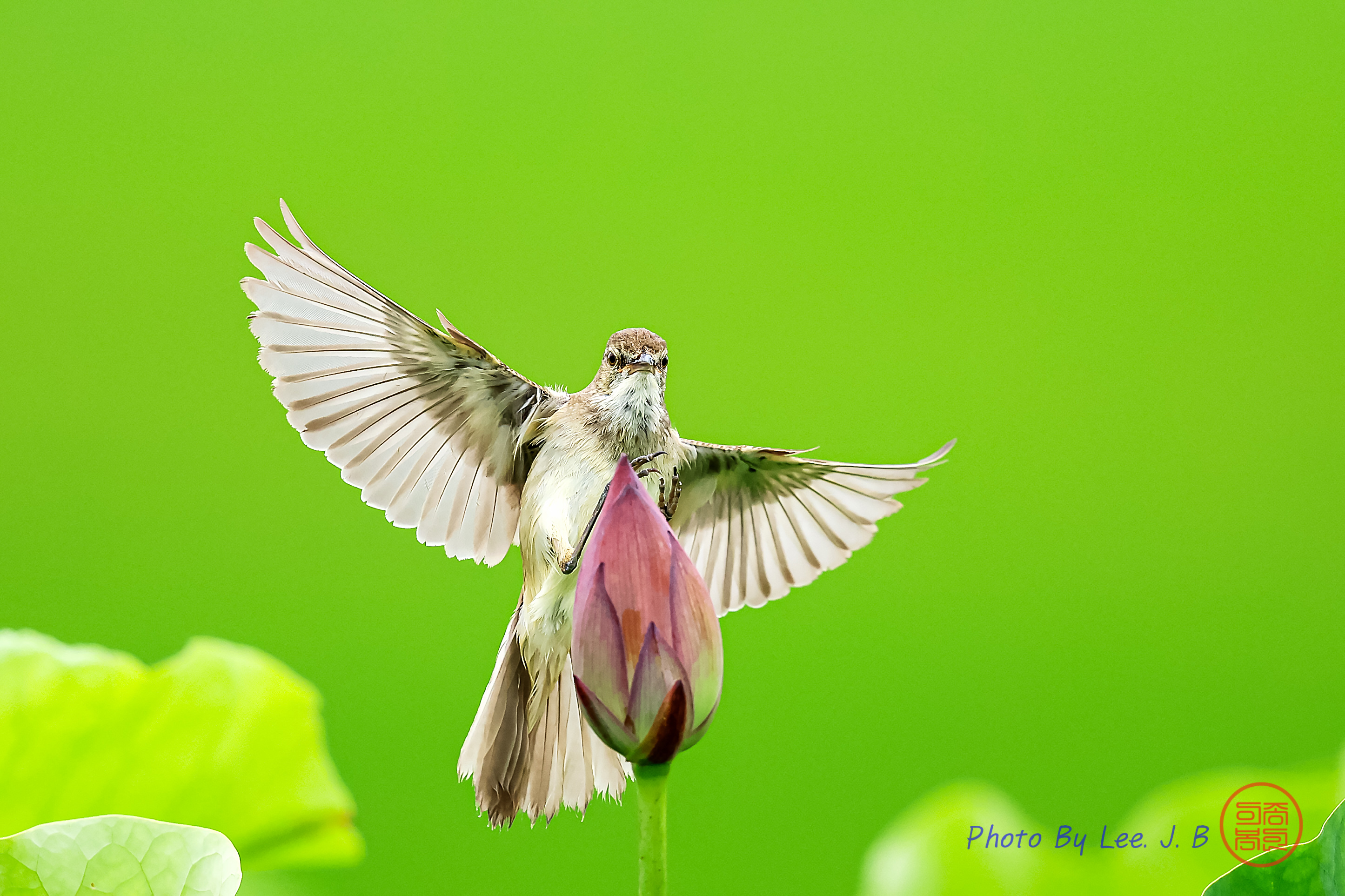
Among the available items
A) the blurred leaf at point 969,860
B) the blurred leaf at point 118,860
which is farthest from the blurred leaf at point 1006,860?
the blurred leaf at point 118,860

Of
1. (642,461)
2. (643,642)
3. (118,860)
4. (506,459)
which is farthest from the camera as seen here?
(506,459)

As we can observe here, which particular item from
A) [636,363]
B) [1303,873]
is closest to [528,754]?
[636,363]

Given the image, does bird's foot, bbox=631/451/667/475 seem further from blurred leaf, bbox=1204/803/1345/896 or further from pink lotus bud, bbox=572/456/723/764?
blurred leaf, bbox=1204/803/1345/896

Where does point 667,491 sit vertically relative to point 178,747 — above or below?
above

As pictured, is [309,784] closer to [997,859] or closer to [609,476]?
[609,476]

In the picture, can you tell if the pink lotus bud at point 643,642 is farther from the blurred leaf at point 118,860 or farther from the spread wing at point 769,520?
the spread wing at point 769,520

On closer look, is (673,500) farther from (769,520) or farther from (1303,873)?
(1303,873)
